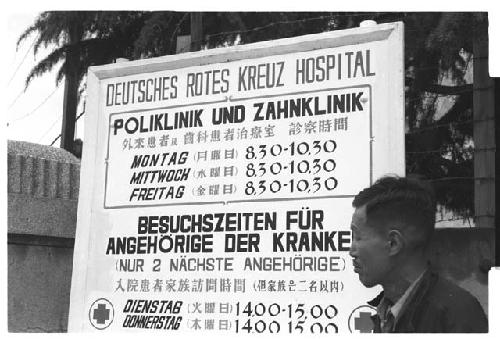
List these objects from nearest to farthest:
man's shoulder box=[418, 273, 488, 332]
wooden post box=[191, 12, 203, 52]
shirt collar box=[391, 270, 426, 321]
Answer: man's shoulder box=[418, 273, 488, 332]
shirt collar box=[391, 270, 426, 321]
wooden post box=[191, 12, 203, 52]

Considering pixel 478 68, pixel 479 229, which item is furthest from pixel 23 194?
pixel 478 68

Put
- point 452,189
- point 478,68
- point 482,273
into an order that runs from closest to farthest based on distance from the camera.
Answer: point 482,273 < point 478,68 < point 452,189

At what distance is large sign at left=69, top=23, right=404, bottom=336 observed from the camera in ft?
12.7

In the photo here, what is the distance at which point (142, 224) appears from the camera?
443 centimetres

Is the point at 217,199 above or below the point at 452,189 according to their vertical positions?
below

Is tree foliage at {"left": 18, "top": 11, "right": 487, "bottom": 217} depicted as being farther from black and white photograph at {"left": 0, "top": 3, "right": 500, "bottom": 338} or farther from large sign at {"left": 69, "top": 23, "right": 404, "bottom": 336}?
large sign at {"left": 69, "top": 23, "right": 404, "bottom": 336}

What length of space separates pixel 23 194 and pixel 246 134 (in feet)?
5.37

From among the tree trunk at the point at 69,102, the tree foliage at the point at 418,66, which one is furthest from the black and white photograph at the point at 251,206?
the tree trunk at the point at 69,102

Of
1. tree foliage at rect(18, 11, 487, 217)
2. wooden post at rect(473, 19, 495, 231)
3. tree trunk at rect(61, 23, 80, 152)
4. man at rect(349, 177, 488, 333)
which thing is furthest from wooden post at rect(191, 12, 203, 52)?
tree trunk at rect(61, 23, 80, 152)

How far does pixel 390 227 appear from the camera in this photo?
3580 millimetres

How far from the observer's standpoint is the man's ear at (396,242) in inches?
140

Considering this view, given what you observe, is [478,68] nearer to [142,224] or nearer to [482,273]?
[482,273]

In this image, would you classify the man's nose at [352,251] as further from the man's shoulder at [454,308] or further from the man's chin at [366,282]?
the man's shoulder at [454,308]

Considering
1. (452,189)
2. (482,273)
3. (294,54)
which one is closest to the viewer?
(294,54)
